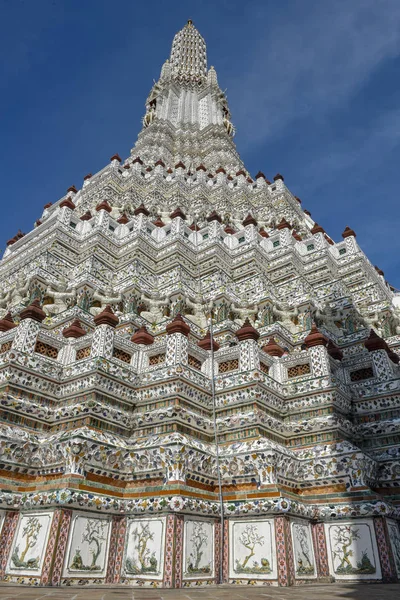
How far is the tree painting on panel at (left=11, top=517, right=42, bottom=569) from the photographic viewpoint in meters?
6.79

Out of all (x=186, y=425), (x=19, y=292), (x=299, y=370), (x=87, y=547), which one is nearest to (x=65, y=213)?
(x=19, y=292)

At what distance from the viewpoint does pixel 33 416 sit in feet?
29.9

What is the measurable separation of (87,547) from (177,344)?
450 centimetres

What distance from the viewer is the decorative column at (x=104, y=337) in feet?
32.8

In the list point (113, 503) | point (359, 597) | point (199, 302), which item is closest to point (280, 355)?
point (199, 302)

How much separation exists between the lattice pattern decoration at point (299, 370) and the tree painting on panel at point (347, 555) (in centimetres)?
379

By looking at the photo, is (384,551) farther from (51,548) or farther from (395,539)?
(51,548)

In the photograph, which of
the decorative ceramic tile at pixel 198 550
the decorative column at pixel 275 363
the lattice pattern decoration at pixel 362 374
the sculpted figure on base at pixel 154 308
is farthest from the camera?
the sculpted figure on base at pixel 154 308

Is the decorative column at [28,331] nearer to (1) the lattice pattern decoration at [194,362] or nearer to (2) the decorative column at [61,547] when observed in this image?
(1) the lattice pattern decoration at [194,362]

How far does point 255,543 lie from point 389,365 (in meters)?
5.67

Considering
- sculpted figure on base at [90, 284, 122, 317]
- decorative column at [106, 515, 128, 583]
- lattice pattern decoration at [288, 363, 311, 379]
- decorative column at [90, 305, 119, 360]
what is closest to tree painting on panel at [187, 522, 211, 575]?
decorative column at [106, 515, 128, 583]

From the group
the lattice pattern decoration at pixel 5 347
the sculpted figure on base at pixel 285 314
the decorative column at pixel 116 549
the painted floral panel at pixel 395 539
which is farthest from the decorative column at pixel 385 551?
the lattice pattern decoration at pixel 5 347

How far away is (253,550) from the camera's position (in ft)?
24.4

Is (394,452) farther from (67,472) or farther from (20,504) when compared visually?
(20,504)
